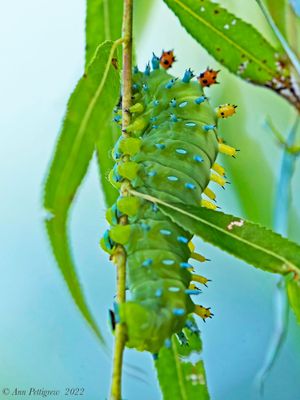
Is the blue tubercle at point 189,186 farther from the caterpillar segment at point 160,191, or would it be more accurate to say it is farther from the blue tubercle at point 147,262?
the blue tubercle at point 147,262

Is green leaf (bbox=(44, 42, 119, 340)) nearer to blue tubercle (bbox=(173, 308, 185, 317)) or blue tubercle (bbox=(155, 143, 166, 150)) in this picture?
blue tubercle (bbox=(155, 143, 166, 150))

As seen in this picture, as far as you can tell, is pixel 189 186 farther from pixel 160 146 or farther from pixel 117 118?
pixel 117 118

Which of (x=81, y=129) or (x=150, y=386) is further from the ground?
(x=150, y=386)

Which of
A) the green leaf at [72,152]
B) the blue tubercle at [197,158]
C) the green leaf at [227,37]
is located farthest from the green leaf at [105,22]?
the blue tubercle at [197,158]

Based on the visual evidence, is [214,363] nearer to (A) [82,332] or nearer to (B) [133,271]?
(A) [82,332]

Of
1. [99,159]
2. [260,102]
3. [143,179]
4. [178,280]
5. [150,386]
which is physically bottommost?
[178,280]

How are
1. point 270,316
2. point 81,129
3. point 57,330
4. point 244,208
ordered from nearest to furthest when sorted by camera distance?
1. point 81,129
2. point 244,208
3. point 57,330
4. point 270,316

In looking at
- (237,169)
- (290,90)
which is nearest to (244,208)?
(237,169)
